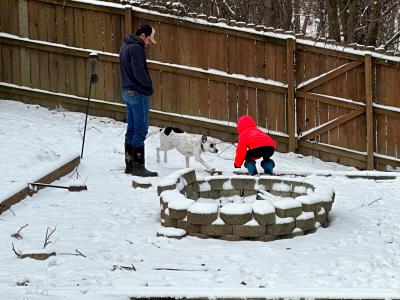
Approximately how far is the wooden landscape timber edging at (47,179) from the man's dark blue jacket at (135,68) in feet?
3.93

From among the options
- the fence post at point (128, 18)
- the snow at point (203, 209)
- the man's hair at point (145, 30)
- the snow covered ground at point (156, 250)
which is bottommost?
the snow covered ground at point (156, 250)

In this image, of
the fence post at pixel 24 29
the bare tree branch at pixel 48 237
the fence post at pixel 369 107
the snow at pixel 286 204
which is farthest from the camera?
the fence post at pixel 24 29

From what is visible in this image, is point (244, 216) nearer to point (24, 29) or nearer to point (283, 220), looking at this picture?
point (283, 220)

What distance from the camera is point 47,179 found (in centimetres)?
780

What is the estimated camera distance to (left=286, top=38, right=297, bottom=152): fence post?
1140 centimetres

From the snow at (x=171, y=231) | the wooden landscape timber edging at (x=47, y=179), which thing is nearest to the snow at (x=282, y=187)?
the snow at (x=171, y=231)

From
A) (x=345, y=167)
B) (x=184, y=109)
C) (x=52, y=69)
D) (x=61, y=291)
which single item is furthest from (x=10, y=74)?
(x=61, y=291)

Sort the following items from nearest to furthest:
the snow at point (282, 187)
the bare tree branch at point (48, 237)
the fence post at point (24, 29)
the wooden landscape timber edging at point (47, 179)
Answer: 1. the bare tree branch at point (48, 237)
2. the wooden landscape timber edging at point (47, 179)
3. the snow at point (282, 187)
4. the fence post at point (24, 29)

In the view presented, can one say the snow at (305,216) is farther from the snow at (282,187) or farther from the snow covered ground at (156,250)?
the snow at (282,187)

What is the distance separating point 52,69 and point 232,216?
7.47 meters

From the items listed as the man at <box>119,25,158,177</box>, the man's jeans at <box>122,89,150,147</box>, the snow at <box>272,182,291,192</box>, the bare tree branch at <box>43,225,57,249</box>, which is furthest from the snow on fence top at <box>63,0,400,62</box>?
the bare tree branch at <box>43,225,57,249</box>

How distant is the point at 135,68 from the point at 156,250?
339 centimetres

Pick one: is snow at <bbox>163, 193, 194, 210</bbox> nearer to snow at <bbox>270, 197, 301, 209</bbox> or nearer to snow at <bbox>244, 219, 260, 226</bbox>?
snow at <bbox>244, 219, 260, 226</bbox>

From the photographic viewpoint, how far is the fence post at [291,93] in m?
11.4
